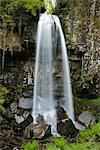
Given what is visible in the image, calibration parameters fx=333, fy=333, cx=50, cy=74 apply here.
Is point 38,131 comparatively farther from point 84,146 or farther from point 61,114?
point 84,146

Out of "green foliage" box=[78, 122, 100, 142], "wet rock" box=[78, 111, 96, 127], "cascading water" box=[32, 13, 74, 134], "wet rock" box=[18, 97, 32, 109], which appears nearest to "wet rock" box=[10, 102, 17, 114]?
"wet rock" box=[18, 97, 32, 109]

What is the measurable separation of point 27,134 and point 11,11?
191 inches

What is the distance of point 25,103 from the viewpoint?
11.1 m

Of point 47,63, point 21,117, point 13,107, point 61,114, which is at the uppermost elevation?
point 47,63

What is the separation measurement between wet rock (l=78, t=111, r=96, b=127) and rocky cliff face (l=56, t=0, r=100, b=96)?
1.84 metres

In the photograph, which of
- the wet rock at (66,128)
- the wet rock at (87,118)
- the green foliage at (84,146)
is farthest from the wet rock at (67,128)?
the green foliage at (84,146)

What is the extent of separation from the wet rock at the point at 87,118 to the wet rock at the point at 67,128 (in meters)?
0.63

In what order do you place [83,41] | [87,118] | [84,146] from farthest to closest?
[83,41] → [87,118] → [84,146]

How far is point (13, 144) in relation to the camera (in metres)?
9.12

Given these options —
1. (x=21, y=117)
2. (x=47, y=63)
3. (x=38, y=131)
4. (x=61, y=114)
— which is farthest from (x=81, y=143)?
(x=47, y=63)

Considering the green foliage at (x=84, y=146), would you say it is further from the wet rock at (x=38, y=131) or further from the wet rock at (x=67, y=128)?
the wet rock at (x=67, y=128)

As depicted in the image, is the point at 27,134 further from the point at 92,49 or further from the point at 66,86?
the point at 92,49

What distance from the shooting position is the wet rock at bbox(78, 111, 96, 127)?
10.6 m

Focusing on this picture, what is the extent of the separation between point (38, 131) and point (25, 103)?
172 centimetres
